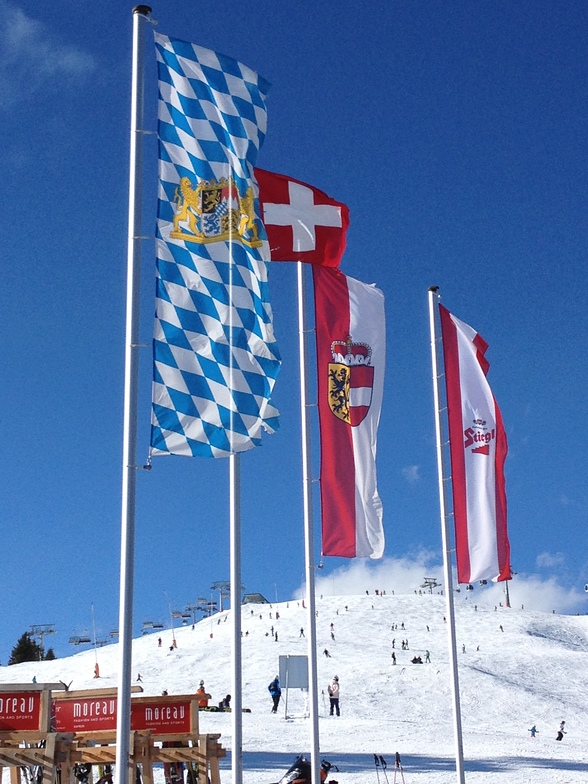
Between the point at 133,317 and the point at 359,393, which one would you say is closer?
the point at 133,317

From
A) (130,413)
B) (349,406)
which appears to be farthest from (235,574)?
(349,406)

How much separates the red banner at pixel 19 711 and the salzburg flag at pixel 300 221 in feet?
23.7

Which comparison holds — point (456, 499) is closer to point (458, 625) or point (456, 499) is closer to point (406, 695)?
point (406, 695)

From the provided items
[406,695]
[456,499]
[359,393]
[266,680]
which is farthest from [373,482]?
[266,680]

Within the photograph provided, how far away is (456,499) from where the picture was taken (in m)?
18.5

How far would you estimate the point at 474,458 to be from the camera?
18.7 meters

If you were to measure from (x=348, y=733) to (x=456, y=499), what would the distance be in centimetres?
1288

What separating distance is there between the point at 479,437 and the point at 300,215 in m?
4.75

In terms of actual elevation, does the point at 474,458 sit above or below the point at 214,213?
below

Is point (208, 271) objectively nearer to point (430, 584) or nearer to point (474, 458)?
point (474, 458)

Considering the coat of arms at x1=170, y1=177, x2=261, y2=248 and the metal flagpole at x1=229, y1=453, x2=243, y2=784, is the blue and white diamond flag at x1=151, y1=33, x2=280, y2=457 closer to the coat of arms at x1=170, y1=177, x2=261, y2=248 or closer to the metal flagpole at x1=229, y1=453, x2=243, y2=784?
the coat of arms at x1=170, y1=177, x2=261, y2=248

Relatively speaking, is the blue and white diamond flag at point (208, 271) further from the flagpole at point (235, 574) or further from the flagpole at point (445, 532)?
the flagpole at point (445, 532)

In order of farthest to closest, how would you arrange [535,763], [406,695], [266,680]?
[266,680], [406,695], [535,763]

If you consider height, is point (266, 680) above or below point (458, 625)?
below
